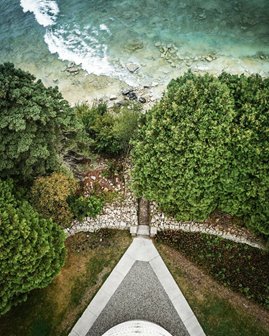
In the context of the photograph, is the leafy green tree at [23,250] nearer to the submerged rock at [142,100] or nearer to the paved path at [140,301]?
the paved path at [140,301]

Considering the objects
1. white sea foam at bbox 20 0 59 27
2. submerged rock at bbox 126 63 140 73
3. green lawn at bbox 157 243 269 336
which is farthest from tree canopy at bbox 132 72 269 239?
white sea foam at bbox 20 0 59 27

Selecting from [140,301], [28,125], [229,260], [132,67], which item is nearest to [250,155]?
[229,260]

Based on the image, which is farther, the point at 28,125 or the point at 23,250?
the point at 28,125

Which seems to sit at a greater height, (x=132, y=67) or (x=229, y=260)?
(x=132, y=67)

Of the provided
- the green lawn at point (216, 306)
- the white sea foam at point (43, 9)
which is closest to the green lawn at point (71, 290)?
the green lawn at point (216, 306)

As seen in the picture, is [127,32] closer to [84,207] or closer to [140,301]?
[84,207]

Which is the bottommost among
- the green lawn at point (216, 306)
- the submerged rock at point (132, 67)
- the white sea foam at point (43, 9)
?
the green lawn at point (216, 306)
